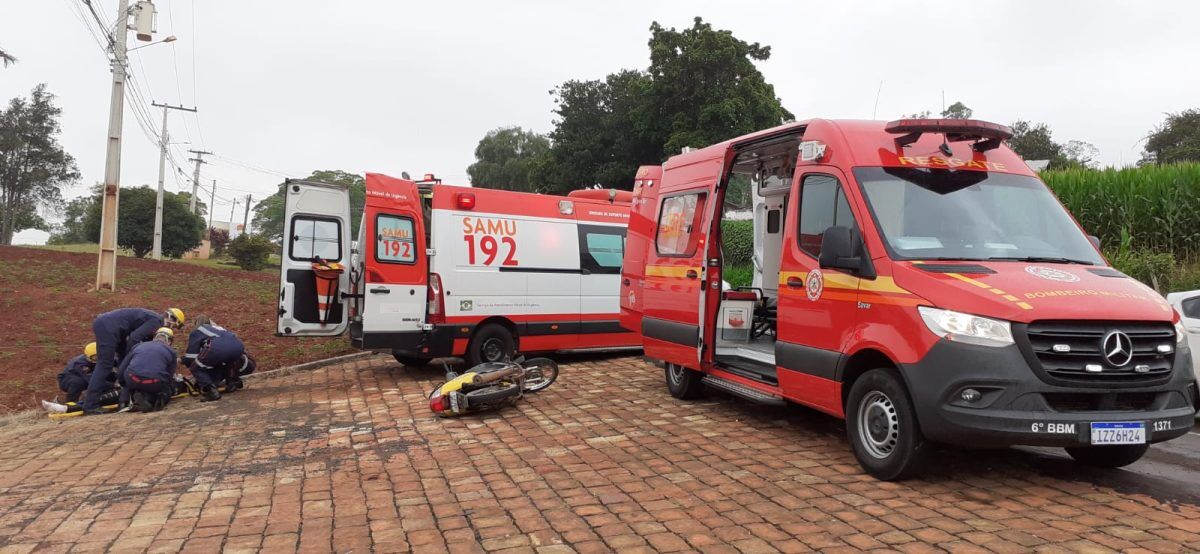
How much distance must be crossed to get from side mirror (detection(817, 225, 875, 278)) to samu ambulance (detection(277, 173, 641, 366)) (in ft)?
18.6

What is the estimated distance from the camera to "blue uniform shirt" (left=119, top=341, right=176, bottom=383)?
789cm

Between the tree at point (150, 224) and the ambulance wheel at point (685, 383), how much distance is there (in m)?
33.1

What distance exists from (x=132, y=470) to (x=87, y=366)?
4096 millimetres

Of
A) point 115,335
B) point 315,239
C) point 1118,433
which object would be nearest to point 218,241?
point 315,239

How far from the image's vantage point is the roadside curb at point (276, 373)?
801 centimetres

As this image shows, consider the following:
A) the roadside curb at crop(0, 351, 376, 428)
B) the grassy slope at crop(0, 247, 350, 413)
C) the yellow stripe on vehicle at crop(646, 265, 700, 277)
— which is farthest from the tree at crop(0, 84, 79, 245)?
the yellow stripe on vehicle at crop(646, 265, 700, 277)

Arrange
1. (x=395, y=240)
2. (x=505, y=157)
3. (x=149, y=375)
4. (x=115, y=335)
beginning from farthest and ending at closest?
(x=505, y=157), (x=395, y=240), (x=115, y=335), (x=149, y=375)

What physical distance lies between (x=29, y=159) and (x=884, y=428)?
48249 mm

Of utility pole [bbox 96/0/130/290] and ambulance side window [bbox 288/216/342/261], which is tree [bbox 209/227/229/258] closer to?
utility pole [bbox 96/0/130/290]

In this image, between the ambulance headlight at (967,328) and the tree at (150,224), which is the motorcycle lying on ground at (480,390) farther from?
the tree at (150,224)

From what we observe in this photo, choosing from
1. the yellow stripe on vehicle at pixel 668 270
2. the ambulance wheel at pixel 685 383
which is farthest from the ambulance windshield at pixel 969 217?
the ambulance wheel at pixel 685 383

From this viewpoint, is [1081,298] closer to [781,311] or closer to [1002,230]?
[1002,230]

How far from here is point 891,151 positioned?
17.5 ft

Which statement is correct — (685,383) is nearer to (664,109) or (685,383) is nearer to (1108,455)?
(1108,455)
